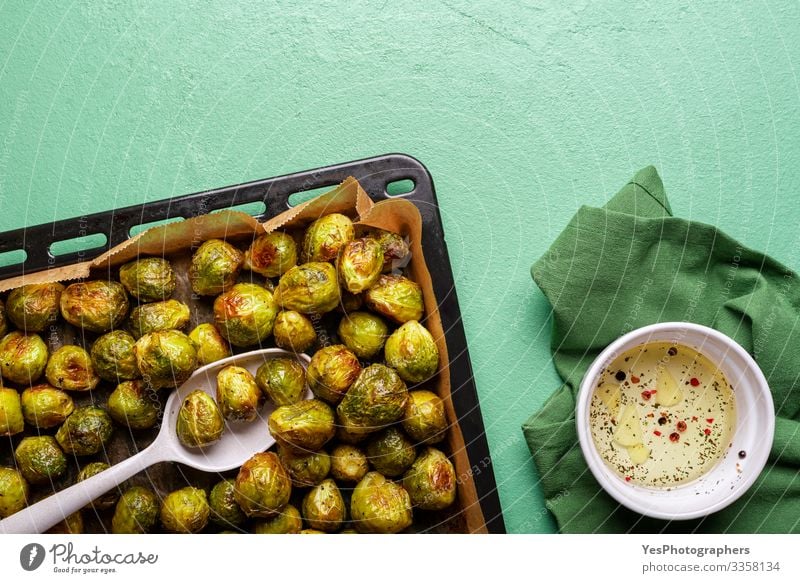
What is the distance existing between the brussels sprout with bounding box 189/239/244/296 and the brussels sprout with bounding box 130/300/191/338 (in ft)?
0.31

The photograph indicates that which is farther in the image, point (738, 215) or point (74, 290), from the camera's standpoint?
point (738, 215)

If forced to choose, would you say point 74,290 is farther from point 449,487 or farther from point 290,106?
point 449,487

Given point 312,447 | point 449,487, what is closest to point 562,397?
point 449,487

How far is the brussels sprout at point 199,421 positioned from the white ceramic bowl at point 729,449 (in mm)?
1151

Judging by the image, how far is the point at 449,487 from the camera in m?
2.64

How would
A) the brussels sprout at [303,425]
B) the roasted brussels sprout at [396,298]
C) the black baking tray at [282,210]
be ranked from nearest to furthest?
the brussels sprout at [303,425] < the roasted brussels sprout at [396,298] < the black baking tray at [282,210]

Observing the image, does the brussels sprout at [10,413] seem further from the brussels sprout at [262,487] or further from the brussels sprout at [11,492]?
the brussels sprout at [262,487]

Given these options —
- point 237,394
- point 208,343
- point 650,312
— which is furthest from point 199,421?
point 650,312

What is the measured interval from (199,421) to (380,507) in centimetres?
63

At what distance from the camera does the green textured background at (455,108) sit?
300 cm

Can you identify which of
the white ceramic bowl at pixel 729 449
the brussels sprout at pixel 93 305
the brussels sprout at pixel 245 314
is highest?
the brussels sprout at pixel 93 305

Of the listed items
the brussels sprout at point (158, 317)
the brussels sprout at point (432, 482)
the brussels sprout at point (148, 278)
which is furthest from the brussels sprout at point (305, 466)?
the brussels sprout at point (148, 278)

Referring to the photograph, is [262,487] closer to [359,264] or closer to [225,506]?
[225,506]

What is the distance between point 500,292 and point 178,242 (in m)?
1.12
